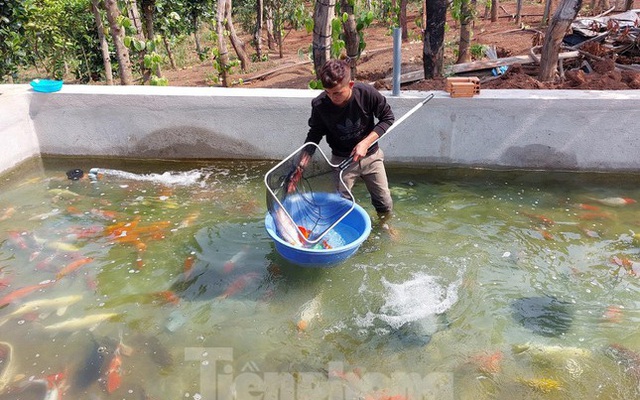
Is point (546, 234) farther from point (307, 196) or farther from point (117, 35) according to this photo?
point (117, 35)

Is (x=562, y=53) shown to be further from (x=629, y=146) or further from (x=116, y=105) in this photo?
(x=116, y=105)

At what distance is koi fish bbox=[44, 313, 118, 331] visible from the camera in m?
3.93

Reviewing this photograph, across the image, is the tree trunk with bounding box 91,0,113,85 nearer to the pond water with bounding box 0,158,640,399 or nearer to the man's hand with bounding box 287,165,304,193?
the pond water with bounding box 0,158,640,399

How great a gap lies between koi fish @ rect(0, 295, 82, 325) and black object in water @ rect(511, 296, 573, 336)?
3710mm

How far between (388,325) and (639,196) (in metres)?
3.70

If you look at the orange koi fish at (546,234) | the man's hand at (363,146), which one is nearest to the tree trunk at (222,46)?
the man's hand at (363,146)

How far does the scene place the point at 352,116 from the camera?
4348 millimetres

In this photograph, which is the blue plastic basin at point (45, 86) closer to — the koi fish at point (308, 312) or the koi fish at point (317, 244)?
the koi fish at point (317, 244)

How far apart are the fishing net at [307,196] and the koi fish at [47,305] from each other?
188 cm

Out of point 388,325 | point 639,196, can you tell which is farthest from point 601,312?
point 639,196

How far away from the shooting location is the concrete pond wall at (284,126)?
19.5ft

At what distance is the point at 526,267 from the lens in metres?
4.55

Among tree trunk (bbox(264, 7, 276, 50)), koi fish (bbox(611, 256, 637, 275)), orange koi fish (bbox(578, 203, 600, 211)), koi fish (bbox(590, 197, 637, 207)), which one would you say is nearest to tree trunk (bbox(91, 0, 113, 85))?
orange koi fish (bbox(578, 203, 600, 211))

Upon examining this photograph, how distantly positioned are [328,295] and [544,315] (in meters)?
1.76
